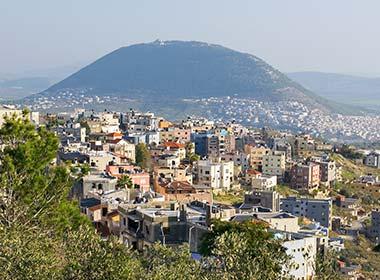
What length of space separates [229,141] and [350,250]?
28.0 metres

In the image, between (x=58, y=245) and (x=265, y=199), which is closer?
(x=58, y=245)

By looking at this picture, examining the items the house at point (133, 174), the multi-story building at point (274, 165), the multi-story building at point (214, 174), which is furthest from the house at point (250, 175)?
the house at point (133, 174)

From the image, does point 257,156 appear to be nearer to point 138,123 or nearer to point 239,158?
point 239,158

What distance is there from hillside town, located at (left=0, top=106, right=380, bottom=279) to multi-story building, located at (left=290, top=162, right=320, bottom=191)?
0.08 m

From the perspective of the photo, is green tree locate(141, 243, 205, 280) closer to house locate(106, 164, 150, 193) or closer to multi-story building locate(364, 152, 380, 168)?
house locate(106, 164, 150, 193)

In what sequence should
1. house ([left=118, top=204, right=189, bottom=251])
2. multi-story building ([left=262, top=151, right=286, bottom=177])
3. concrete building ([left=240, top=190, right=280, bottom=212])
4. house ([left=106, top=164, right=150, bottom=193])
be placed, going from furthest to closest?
multi-story building ([left=262, top=151, right=286, bottom=177]), concrete building ([left=240, top=190, right=280, bottom=212]), house ([left=106, top=164, right=150, bottom=193]), house ([left=118, top=204, right=189, bottom=251])

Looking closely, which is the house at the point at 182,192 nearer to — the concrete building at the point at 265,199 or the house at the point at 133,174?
the house at the point at 133,174

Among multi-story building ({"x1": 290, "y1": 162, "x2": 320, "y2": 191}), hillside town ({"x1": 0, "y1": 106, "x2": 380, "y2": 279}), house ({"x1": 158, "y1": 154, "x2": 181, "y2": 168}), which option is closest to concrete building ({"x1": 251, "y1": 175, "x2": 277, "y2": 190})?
hillside town ({"x1": 0, "y1": 106, "x2": 380, "y2": 279})

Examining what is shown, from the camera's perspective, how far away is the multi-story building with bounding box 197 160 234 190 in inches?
1939

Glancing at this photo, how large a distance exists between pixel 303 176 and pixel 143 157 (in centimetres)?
1393

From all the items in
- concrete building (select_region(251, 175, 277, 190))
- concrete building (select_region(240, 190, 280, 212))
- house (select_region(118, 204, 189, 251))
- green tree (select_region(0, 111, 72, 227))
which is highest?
green tree (select_region(0, 111, 72, 227))

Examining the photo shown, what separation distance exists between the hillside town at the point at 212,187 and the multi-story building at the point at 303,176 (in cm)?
8

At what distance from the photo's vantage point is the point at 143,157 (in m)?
52.0

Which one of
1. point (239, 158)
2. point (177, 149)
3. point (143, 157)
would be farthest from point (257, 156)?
point (143, 157)
